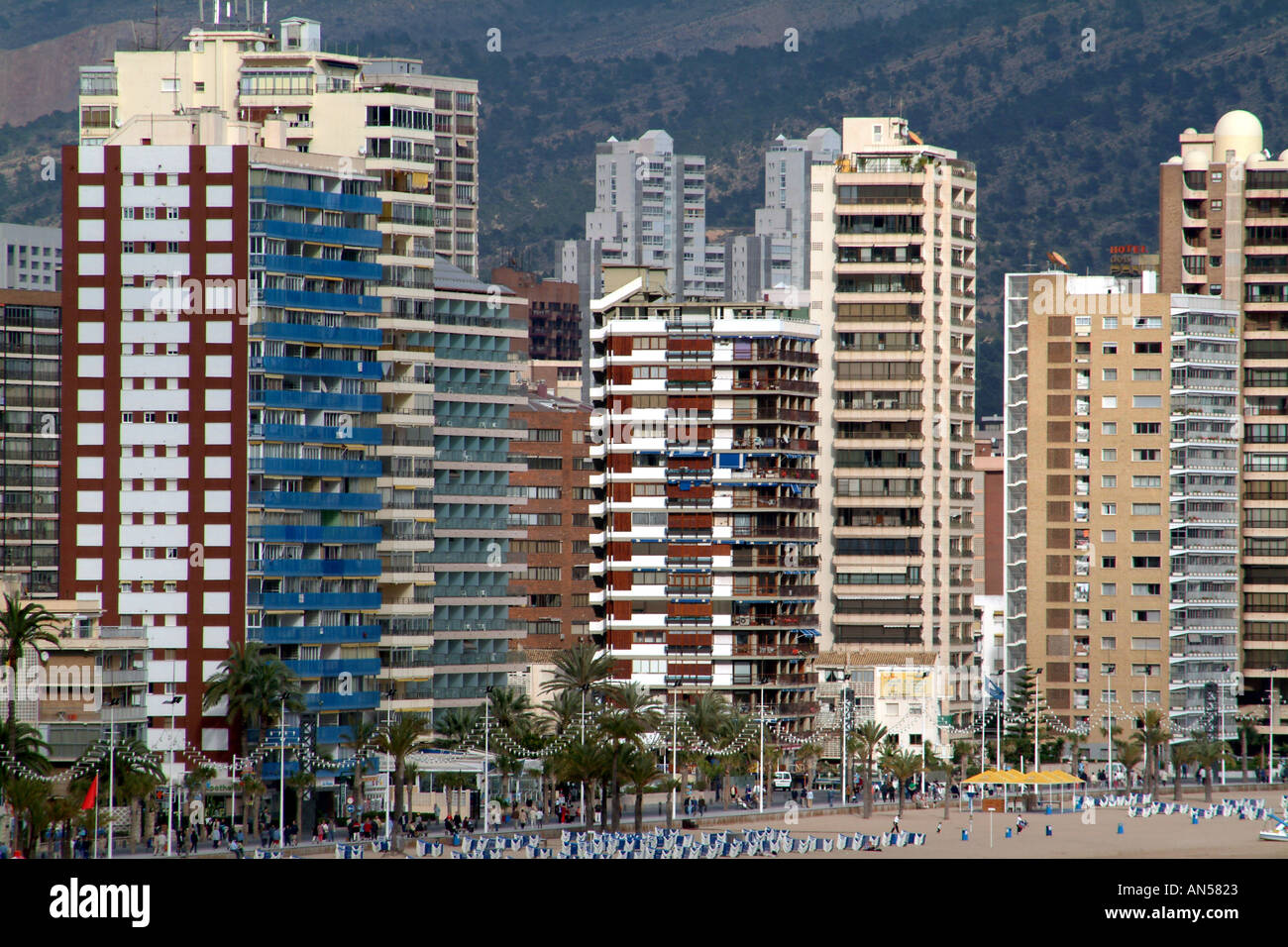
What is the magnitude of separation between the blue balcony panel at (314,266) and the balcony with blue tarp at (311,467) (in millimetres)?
11413

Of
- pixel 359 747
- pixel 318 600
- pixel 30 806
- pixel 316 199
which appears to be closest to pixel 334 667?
pixel 318 600

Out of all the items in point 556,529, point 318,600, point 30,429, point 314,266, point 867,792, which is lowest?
point 867,792

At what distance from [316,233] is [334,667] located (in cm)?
2654

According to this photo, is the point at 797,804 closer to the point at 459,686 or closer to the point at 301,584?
the point at 459,686

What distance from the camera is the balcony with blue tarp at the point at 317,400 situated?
456 ft

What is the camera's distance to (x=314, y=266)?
464ft

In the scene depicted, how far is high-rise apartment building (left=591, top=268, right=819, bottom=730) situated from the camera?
565 ft

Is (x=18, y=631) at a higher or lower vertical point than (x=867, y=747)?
higher

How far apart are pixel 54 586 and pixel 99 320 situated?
4212 centimetres

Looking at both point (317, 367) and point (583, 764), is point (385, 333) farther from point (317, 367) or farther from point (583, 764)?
point (583, 764)

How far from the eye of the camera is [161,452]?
13712 cm

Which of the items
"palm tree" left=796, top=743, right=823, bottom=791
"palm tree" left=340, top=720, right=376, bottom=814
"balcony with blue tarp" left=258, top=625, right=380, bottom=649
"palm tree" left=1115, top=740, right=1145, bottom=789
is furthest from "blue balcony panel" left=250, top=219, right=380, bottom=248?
"palm tree" left=1115, top=740, right=1145, bottom=789

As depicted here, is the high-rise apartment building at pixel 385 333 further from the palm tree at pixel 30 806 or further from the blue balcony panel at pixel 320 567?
the palm tree at pixel 30 806
